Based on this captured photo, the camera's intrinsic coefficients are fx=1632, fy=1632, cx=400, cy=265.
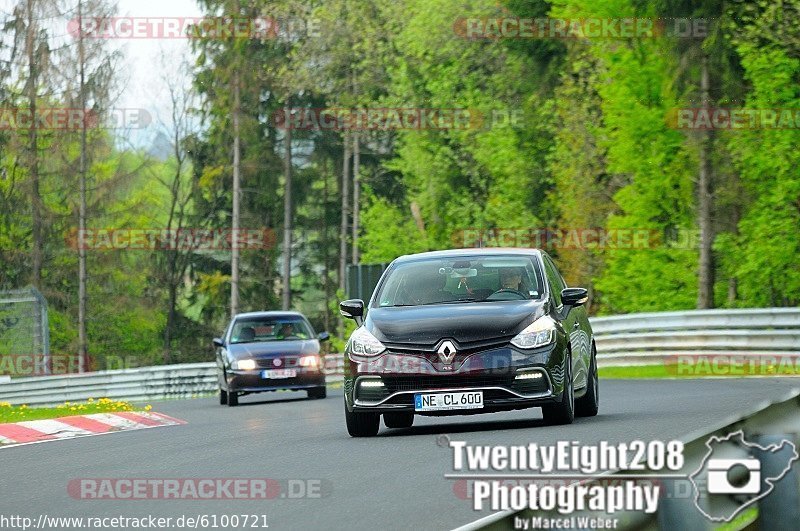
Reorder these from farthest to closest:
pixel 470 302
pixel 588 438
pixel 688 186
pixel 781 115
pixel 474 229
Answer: pixel 474 229, pixel 688 186, pixel 781 115, pixel 470 302, pixel 588 438

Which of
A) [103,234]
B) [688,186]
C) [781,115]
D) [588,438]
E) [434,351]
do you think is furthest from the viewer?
[103,234]

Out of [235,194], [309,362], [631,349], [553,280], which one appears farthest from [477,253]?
[235,194]

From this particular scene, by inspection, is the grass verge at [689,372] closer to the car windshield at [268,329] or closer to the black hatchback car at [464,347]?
the car windshield at [268,329]

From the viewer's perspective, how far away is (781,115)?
113ft

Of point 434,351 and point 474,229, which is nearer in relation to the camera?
point 434,351

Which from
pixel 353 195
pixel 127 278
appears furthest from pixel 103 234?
pixel 353 195

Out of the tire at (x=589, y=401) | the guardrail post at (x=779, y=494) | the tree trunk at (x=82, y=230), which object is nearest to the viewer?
the guardrail post at (x=779, y=494)

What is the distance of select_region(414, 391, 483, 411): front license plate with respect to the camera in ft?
45.4

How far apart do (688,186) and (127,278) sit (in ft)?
101

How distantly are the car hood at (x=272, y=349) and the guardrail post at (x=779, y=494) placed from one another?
20.5 meters

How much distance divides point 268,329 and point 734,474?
72.9 feet

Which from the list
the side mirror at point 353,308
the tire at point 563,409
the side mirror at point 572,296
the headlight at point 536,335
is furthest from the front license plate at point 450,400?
the side mirror at point 572,296

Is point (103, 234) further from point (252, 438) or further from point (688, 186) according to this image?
point (252, 438)

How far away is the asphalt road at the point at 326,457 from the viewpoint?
927 centimetres
